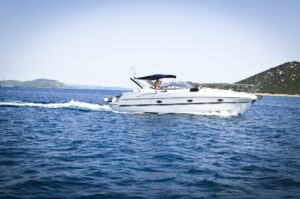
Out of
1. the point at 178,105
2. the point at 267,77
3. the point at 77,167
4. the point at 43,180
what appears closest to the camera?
the point at 43,180

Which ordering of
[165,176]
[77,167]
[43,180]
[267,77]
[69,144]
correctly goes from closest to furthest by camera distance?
[43,180], [165,176], [77,167], [69,144], [267,77]

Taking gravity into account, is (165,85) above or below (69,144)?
above

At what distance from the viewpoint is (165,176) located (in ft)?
34.0

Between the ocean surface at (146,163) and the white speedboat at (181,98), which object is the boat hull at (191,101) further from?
the ocean surface at (146,163)

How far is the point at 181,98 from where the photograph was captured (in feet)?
97.5

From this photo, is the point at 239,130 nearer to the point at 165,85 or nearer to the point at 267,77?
the point at 165,85

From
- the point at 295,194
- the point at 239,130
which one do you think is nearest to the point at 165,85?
A: the point at 239,130

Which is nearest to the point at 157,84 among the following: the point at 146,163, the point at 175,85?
the point at 175,85

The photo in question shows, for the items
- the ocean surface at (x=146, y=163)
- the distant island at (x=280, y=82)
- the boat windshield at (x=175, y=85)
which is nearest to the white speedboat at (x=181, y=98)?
the boat windshield at (x=175, y=85)

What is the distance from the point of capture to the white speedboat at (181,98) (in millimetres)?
29438

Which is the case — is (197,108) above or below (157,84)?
below

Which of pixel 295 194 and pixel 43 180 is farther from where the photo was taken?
pixel 43 180

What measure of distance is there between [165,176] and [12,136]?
11.0 metres

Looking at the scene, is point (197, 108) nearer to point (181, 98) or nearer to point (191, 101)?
point (191, 101)
